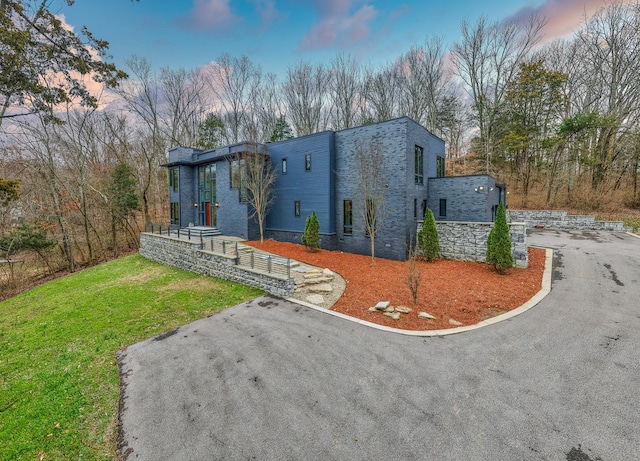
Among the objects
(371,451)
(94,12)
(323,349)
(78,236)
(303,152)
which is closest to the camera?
(371,451)

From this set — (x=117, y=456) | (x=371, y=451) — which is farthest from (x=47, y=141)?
(x=371, y=451)

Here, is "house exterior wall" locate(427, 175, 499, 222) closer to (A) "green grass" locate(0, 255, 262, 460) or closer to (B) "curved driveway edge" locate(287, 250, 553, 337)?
(B) "curved driveway edge" locate(287, 250, 553, 337)

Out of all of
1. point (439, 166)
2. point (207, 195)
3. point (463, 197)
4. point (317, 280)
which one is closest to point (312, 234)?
point (317, 280)

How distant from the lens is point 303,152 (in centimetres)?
1505

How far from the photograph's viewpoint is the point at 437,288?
28.1ft

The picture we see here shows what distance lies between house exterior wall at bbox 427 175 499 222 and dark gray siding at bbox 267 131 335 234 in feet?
19.8

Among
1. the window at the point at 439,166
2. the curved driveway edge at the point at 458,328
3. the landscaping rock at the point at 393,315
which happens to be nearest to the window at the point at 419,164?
the window at the point at 439,166

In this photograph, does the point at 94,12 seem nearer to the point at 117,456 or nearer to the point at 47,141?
the point at 47,141

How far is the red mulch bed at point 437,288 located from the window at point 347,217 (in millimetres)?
1799

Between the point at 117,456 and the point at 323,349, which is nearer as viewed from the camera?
the point at 117,456

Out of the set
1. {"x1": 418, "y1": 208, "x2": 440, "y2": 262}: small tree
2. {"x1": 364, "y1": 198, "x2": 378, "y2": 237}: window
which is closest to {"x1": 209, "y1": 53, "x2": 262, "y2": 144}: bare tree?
{"x1": 364, "y1": 198, "x2": 378, "y2": 237}: window

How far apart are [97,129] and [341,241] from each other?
24.0m

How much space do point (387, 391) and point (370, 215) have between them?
29.2 feet

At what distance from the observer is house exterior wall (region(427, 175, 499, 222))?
43.7 feet
